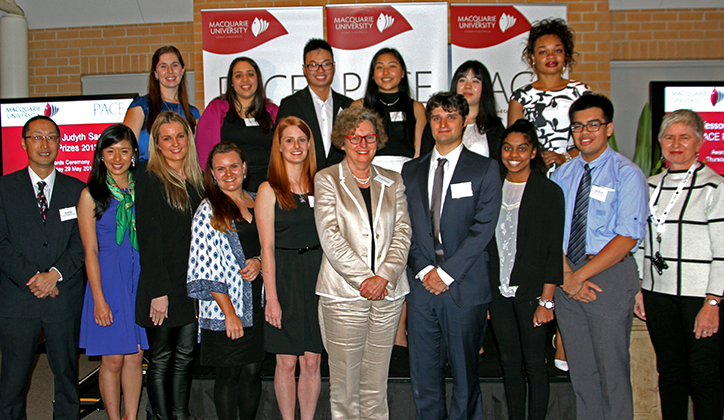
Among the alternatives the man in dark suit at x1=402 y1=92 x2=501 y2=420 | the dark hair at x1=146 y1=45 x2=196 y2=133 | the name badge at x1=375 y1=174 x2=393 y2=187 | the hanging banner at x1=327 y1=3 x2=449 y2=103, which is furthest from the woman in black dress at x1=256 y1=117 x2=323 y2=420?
the hanging banner at x1=327 y1=3 x2=449 y2=103

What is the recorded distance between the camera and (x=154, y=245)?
240 centimetres

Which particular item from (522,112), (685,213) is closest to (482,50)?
(522,112)

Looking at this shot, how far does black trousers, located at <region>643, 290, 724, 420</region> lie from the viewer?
232cm

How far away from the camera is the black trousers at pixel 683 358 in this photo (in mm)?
2318

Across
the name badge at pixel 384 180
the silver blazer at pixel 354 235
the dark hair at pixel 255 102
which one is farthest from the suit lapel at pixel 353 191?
the dark hair at pixel 255 102

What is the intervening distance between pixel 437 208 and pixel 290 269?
2.65 ft

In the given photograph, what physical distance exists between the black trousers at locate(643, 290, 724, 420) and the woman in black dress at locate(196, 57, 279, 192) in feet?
7.70

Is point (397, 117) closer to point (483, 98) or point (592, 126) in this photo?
point (483, 98)

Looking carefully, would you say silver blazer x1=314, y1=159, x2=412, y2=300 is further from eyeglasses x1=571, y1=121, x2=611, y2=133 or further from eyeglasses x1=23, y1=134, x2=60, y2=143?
eyeglasses x1=23, y1=134, x2=60, y2=143

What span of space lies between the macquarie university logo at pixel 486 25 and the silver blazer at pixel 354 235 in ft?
10.6

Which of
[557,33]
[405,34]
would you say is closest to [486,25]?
[405,34]

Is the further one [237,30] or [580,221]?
[237,30]

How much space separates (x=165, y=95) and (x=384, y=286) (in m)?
1.98

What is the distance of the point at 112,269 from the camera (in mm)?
2578
